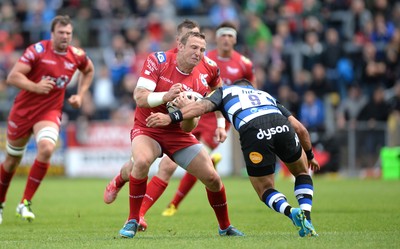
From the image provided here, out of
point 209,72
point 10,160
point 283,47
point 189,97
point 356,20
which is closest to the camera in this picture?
point 189,97

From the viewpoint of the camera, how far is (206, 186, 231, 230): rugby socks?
9.90 metres

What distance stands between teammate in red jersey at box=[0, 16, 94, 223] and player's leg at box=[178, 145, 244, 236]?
319 centimetres

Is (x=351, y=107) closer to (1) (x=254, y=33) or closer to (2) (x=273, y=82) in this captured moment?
(2) (x=273, y=82)

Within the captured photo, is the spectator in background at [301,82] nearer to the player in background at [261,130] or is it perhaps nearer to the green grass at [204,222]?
the green grass at [204,222]

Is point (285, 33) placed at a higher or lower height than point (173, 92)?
lower

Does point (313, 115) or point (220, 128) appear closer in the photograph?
point (220, 128)

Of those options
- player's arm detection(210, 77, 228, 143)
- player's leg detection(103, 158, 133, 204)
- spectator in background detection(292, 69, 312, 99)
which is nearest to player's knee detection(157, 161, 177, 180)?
player's leg detection(103, 158, 133, 204)

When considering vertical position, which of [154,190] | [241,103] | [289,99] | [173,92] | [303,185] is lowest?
[289,99]

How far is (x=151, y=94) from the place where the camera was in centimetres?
957

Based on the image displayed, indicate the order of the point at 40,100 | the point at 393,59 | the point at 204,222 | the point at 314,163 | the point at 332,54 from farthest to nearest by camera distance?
the point at 332,54 → the point at 393,59 → the point at 40,100 → the point at 204,222 → the point at 314,163

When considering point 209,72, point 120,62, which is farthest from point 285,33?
point 209,72

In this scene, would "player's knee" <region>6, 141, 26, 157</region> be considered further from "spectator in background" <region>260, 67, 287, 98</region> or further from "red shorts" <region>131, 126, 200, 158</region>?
"spectator in background" <region>260, 67, 287, 98</region>

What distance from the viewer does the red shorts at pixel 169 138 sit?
9.87 m

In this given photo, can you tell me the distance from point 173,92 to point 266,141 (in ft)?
3.77
